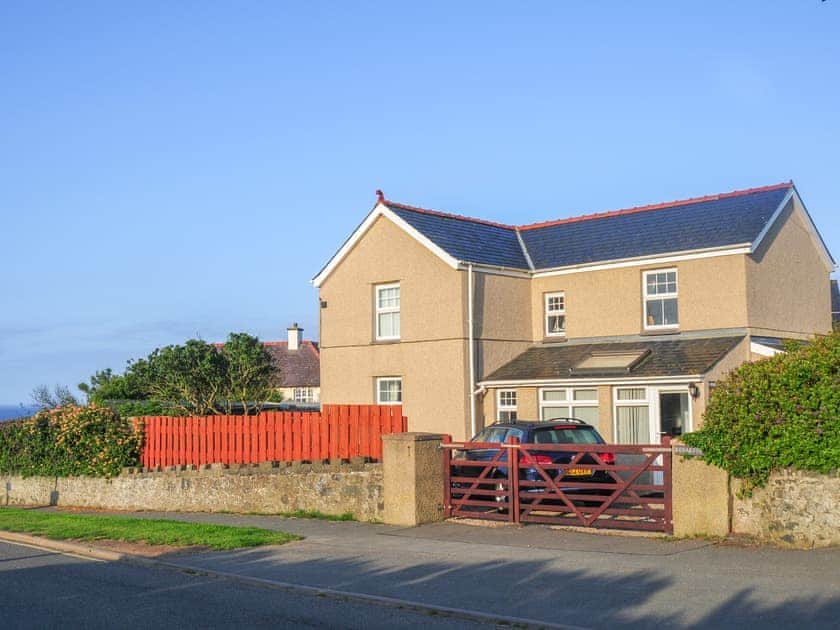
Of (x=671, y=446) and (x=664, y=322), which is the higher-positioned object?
(x=664, y=322)

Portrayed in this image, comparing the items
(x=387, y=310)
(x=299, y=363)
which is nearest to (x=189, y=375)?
(x=387, y=310)

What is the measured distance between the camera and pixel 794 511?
12.6 meters

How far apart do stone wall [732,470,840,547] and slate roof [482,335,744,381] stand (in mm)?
9675

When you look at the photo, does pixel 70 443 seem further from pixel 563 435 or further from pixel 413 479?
pixel 563 435

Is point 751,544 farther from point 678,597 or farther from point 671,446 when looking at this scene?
point 678,597

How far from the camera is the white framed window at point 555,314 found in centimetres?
2791

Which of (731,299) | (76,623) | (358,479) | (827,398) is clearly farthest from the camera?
(731,299)

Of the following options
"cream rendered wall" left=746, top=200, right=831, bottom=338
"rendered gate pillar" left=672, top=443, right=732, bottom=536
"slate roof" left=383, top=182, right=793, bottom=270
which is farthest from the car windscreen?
"cream rendered wall" left=746, top=200, right=831, bottom=338

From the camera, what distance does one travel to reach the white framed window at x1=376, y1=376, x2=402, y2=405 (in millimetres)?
27808

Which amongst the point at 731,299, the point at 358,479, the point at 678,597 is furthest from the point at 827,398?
the point at 731,299

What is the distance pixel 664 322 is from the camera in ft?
84.5

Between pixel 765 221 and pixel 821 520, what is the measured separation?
45.5ft

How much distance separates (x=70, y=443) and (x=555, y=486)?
51.8ft

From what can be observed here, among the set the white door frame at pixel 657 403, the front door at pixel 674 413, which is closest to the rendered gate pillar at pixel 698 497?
the front door at pixel 674 413
